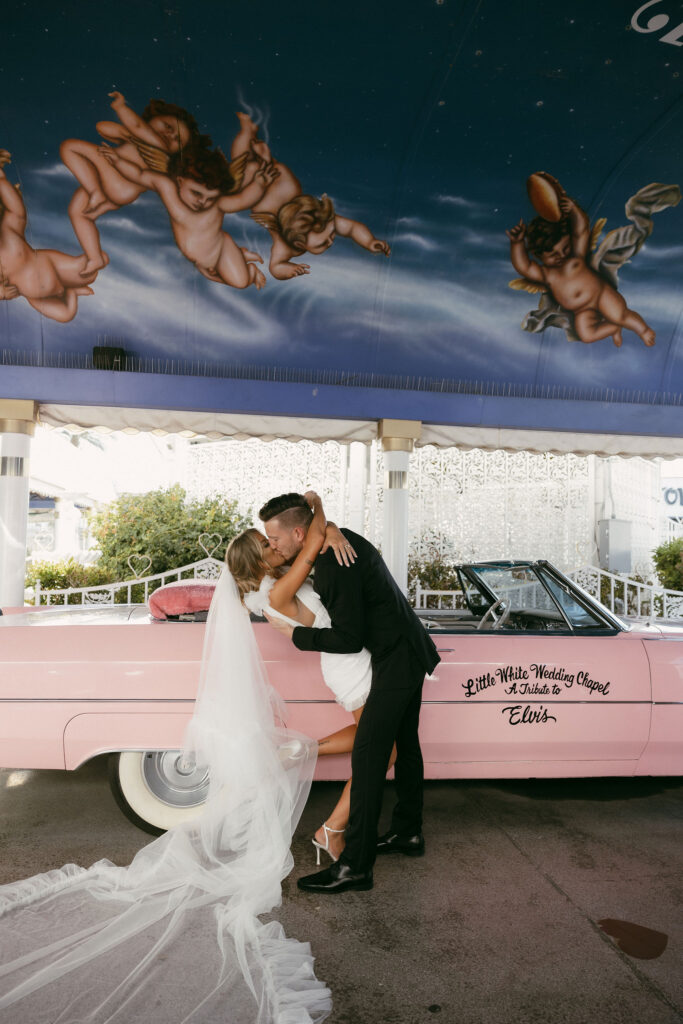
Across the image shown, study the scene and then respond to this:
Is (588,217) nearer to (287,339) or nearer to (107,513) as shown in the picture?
(287,339)

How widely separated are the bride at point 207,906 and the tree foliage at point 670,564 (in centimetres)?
889

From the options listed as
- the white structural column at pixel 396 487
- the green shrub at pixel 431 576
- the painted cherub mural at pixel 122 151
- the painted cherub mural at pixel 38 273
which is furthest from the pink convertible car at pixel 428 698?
the green shrub at pixel 431 576

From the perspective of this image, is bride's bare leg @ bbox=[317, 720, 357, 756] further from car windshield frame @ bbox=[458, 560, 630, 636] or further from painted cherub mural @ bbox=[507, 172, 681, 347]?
painted cherub mural @ bbox=[507, 172, 681, 347]

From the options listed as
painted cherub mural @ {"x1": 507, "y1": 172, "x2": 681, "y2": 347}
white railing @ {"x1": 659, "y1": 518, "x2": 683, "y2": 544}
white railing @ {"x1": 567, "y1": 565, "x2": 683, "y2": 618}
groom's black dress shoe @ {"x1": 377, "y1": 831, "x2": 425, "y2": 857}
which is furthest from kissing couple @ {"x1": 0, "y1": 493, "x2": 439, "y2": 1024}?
white railing @ {"x1": 659, "y1": 518, "x2": 683, "y2": 544}

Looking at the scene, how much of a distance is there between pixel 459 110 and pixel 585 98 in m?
1.15

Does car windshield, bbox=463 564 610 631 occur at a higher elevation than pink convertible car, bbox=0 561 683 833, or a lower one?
higher

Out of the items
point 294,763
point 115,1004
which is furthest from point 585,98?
point 115,1004

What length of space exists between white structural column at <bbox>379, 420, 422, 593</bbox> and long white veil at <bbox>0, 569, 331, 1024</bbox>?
13.9 ft

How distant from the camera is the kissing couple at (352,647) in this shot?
309cm

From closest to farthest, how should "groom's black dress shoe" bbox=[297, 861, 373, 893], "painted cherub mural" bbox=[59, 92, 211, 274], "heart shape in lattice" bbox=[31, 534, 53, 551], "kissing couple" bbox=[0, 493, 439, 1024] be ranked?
"kissing couple" bbox=[0, 493, 439, 1024] → "groom's black dress shoe" bbox=[297, 861, 373, 893] → "painted cherub mural" bbox=[59, 92, 211, 274] → "heart shape in lattice" bbox=[31, 534, 53, 551]

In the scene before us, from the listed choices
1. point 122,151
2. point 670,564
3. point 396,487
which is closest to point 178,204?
point 122,151

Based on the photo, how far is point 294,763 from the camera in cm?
331

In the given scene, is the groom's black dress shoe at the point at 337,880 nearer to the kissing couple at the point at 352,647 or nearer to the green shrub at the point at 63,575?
the kissing couple at the point at 352,647

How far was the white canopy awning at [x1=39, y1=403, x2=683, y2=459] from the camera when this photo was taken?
726cm
